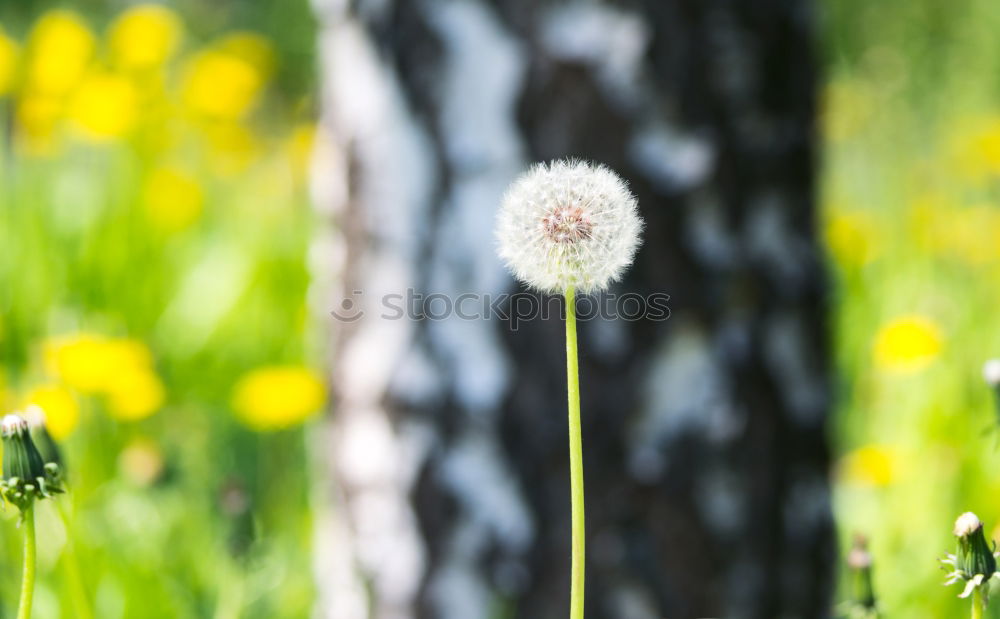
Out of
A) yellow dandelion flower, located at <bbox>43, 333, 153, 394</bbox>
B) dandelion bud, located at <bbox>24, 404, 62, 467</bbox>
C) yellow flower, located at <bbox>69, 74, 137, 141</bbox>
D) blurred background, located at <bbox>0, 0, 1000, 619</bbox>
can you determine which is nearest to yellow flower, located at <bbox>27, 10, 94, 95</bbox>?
yellow flower, located at <bbox>69, 74, 137, 141</bbox>

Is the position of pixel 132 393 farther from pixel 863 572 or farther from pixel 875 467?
pixel 863 572

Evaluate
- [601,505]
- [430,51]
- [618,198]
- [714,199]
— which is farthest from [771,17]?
[618,198]

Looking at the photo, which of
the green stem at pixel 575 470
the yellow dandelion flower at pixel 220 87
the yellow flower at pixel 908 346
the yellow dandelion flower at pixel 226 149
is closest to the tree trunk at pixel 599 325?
the yellow flower at pixel 908 346

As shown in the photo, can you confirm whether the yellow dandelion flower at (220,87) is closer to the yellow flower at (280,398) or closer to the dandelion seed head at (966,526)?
the yellow flower at (280,398)

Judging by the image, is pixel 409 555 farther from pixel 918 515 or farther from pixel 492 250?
pixel 918 515

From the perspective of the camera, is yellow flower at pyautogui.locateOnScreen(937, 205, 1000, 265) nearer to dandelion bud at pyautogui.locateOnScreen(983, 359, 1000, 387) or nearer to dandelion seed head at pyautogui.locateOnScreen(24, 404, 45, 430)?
dandelion bud at pyautogui.locateOnScreen(983, 359, 1000, 387)

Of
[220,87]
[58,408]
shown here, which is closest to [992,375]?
[58,408]
